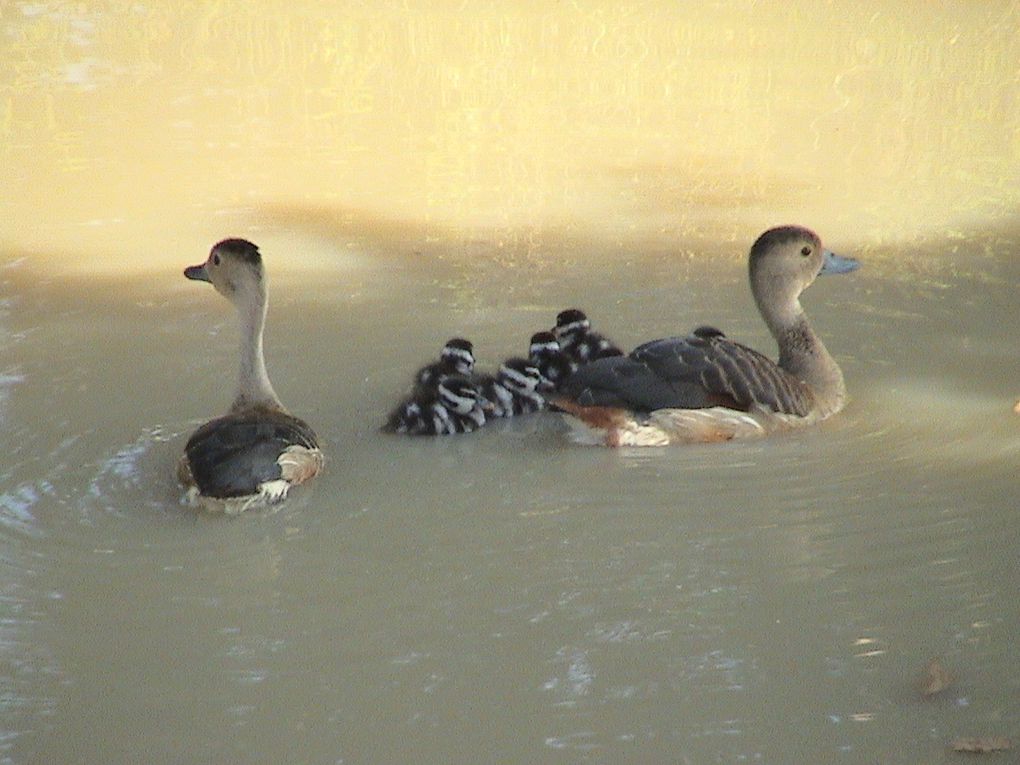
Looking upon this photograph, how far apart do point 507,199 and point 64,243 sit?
312 centimetres

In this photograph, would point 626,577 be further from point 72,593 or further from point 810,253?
point 810,253

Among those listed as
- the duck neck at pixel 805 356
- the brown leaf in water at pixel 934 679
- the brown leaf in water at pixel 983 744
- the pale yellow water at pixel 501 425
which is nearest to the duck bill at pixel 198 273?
the pale yellow water at pixel 501 425

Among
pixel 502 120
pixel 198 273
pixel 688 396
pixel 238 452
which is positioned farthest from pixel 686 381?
pixel 502 120

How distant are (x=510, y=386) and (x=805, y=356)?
1.48 m

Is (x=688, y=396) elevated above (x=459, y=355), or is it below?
below

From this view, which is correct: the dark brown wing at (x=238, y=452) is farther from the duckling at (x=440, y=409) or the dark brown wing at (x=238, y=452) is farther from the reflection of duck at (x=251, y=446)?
the duckling at (x=440, y=409)

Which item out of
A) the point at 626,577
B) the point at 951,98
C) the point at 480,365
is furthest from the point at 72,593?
the point at 951,98

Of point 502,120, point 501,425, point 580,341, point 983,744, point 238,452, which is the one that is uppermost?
point 502,120

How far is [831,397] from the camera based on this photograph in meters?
7.59

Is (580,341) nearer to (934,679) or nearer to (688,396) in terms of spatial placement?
(688,396)

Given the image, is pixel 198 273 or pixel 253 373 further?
pixel 198 273

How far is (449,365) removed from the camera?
25.0ft

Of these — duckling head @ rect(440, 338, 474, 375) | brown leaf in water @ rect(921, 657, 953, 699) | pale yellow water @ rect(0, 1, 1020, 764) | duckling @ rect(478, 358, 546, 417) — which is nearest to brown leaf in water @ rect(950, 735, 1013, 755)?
pale yellow water @ rect(0, 1, 1020, 764)

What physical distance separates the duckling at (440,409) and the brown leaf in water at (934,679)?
297 cm
